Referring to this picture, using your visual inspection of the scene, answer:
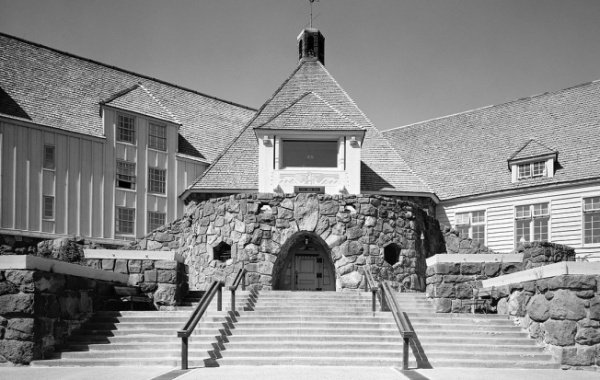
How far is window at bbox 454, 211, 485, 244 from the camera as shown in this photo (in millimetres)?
29414

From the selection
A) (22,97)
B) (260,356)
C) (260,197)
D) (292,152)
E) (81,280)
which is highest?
(22,97)

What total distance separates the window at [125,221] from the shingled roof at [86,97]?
3.34 metres

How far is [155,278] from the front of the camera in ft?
55.1

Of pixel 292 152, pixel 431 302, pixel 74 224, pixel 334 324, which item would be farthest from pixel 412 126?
pixel 334 324

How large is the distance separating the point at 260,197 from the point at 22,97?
37.7 feet

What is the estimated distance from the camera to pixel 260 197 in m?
23.5

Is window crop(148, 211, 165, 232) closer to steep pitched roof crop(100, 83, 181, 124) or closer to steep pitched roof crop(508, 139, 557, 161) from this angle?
steep pitched roof crop(100, 83, 181, 124)

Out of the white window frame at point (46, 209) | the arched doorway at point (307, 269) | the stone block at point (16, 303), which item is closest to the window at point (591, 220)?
the arched doorway at point (307, 269)

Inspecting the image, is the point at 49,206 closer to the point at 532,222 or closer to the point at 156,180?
the point at 156,180

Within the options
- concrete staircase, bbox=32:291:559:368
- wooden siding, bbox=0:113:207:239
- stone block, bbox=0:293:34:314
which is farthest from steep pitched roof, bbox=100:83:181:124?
stone block, bbox=0:293:34:314

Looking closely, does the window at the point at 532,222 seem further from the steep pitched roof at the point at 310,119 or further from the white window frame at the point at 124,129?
the white window frame at the point at 124,129

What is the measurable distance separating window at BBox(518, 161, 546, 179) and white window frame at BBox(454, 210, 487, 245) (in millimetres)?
2196

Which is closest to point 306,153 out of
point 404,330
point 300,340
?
point 300,340

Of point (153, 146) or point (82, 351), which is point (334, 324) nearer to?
point (82, 351)
